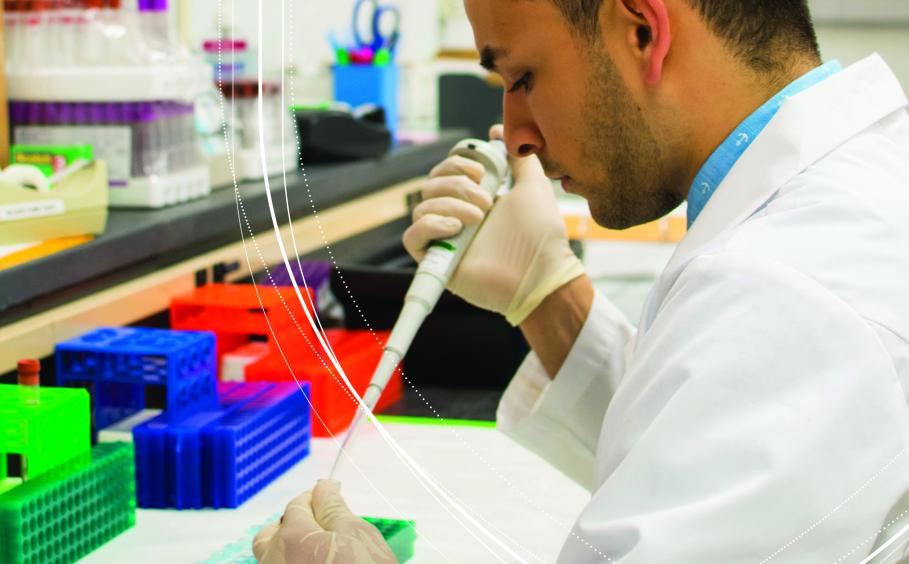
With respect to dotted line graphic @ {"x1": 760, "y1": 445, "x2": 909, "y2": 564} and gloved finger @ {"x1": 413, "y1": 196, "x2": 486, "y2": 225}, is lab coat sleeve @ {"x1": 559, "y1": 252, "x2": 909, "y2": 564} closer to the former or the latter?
dotted line graphic @ {"x1": 760, "y1": 445, "x2": 909, "y2": 564}

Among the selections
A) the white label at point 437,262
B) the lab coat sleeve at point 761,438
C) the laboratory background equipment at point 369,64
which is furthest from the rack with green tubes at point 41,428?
the laboratory background equipment at point 369,64

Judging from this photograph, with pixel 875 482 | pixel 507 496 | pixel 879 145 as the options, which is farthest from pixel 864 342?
pixel 507 496

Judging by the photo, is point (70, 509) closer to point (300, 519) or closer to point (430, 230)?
point (300, 519)

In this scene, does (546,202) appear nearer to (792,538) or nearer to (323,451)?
(323,451)

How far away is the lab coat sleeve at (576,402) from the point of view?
55.6 inches

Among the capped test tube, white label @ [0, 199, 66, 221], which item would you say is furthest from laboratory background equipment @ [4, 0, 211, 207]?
the capped test tube

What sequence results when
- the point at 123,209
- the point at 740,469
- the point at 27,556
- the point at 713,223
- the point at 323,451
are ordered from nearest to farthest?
the point at 740,469
the point at 713,223
the point at 27,556
the point at 323,451
the point at 123,209

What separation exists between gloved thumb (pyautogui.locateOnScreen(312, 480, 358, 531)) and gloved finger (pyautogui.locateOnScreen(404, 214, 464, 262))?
0.31 meters

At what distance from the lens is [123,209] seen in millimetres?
1831

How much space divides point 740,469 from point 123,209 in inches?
51.4

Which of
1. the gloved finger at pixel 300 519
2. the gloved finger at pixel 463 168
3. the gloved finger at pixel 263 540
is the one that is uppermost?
the gloved finger at pixel 463 168

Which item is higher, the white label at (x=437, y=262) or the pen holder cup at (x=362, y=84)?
the pen holder cup at (x=362, y=84)

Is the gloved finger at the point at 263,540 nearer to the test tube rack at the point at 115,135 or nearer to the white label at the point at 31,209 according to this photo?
the white label at the point at 31,209

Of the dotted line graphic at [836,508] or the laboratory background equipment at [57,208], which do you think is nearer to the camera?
the dotted line graphic at [836,508]
